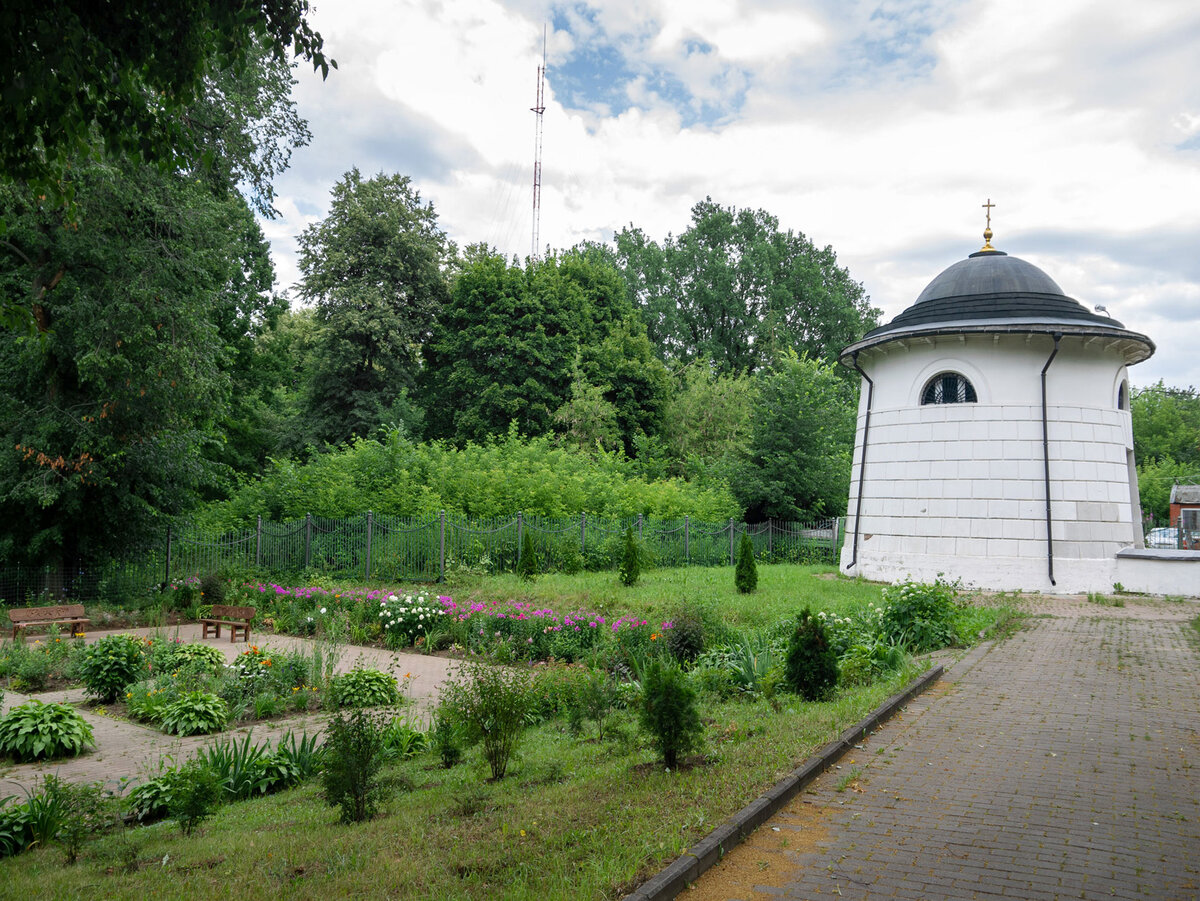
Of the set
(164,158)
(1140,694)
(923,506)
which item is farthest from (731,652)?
(923,506)

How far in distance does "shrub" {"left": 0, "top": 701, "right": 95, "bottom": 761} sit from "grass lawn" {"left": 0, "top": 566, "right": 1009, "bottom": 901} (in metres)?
2.52

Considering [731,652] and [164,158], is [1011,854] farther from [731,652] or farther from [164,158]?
[164,158]

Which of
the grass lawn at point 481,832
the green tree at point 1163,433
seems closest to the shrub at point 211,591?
the grass lawn at point 481,832

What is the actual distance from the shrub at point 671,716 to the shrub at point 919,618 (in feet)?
22.0

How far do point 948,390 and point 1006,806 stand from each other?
16503mm

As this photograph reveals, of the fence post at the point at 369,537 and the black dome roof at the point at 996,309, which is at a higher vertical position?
the black dome roof at the point at 996,309

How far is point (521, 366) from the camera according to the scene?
34938 mm

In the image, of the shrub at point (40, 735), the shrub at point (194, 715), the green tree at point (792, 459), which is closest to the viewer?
the shrub at point (40, 735)

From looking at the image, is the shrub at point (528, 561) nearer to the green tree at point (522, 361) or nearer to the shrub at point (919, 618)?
the shrub at point (919, 618)

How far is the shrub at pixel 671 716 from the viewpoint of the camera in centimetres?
607

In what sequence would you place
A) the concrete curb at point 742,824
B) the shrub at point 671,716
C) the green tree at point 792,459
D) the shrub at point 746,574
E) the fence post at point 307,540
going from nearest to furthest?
1. the concrete curb at point 742,824
2. the shrub at point 671,716
3. the shrub at point 746,574
4. the fence post at point 307,540
5. the green tree at point 792,459

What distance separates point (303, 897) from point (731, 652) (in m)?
7.16

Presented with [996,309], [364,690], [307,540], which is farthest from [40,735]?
[996,309]

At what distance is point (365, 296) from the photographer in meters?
32.9
